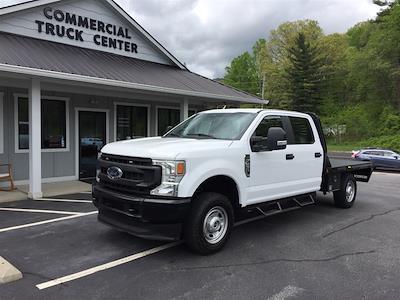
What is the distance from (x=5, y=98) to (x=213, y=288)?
8921 mm

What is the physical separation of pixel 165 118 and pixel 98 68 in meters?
4.64

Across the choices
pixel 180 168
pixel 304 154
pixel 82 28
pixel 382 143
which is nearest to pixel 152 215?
pixel 180 168

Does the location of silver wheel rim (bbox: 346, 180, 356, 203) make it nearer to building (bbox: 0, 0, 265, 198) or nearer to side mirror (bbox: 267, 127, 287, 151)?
side mirror (bbox: 267, 127, 287, 151)

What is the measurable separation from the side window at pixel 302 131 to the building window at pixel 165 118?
26.1 feet

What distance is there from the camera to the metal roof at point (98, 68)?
29.7 ft

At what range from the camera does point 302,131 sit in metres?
7.28

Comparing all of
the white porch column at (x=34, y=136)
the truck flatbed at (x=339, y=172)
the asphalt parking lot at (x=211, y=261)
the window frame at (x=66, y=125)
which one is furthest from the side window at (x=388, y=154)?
the white porch column at (x=34, y=136)

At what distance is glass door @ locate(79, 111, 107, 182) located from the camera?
495 inches

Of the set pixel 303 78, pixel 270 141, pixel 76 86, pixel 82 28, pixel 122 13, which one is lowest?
pixel 270 141

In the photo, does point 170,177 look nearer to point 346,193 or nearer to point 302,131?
point 302,131

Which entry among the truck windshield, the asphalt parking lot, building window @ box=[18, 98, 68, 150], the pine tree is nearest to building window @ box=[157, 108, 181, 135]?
building window @ box=[18, 98, 68, 150]

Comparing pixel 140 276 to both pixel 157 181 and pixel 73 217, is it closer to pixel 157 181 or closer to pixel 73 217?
pixel 157 181

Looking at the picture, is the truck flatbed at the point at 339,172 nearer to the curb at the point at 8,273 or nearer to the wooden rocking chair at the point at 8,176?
→ the curb at the point at 8,273

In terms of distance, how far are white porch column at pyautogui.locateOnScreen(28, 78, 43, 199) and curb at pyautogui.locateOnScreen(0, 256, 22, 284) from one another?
15.9 ft
